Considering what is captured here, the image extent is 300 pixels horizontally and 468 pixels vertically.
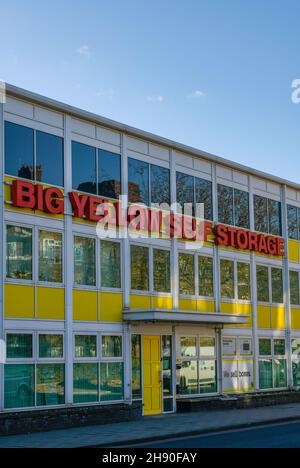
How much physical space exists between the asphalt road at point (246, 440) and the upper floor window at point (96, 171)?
25.6 feet

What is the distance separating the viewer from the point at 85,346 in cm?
2259

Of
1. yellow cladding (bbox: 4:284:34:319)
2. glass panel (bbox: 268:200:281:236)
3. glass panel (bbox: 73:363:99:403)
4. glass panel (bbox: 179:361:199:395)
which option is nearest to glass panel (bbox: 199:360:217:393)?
glass panel (bbox: 179:361:199:395)

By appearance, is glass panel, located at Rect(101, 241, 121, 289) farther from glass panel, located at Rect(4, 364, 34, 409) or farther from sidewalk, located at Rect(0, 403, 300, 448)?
sidewalk, located at Rect(0, 403, 300, 448)

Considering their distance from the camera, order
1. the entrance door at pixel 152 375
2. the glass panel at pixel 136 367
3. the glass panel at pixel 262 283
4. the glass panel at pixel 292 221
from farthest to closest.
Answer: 1. the glass panel at pixel 292 221
2. the glass panel at pixel 262 283
3. the entrance door at pixel 152 375
4. the glass panel at pixel 136 367

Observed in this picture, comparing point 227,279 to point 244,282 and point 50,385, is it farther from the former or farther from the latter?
point 50,385

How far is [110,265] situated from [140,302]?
170 cm

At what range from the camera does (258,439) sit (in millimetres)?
18219

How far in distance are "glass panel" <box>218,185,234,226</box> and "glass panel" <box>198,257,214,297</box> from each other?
1.69m

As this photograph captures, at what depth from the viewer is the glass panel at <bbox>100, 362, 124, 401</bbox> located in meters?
23.0

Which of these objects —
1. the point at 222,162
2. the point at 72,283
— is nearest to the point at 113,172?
the point at 72,283

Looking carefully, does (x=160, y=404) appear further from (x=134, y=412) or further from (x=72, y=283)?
(x=72, y=283)

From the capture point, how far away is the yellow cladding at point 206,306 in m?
26.9

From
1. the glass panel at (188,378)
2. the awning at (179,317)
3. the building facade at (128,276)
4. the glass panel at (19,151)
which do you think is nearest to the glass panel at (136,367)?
the building facade at (128,276)

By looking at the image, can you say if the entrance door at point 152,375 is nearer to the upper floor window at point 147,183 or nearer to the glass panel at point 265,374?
the upper floor window at point 147,183
